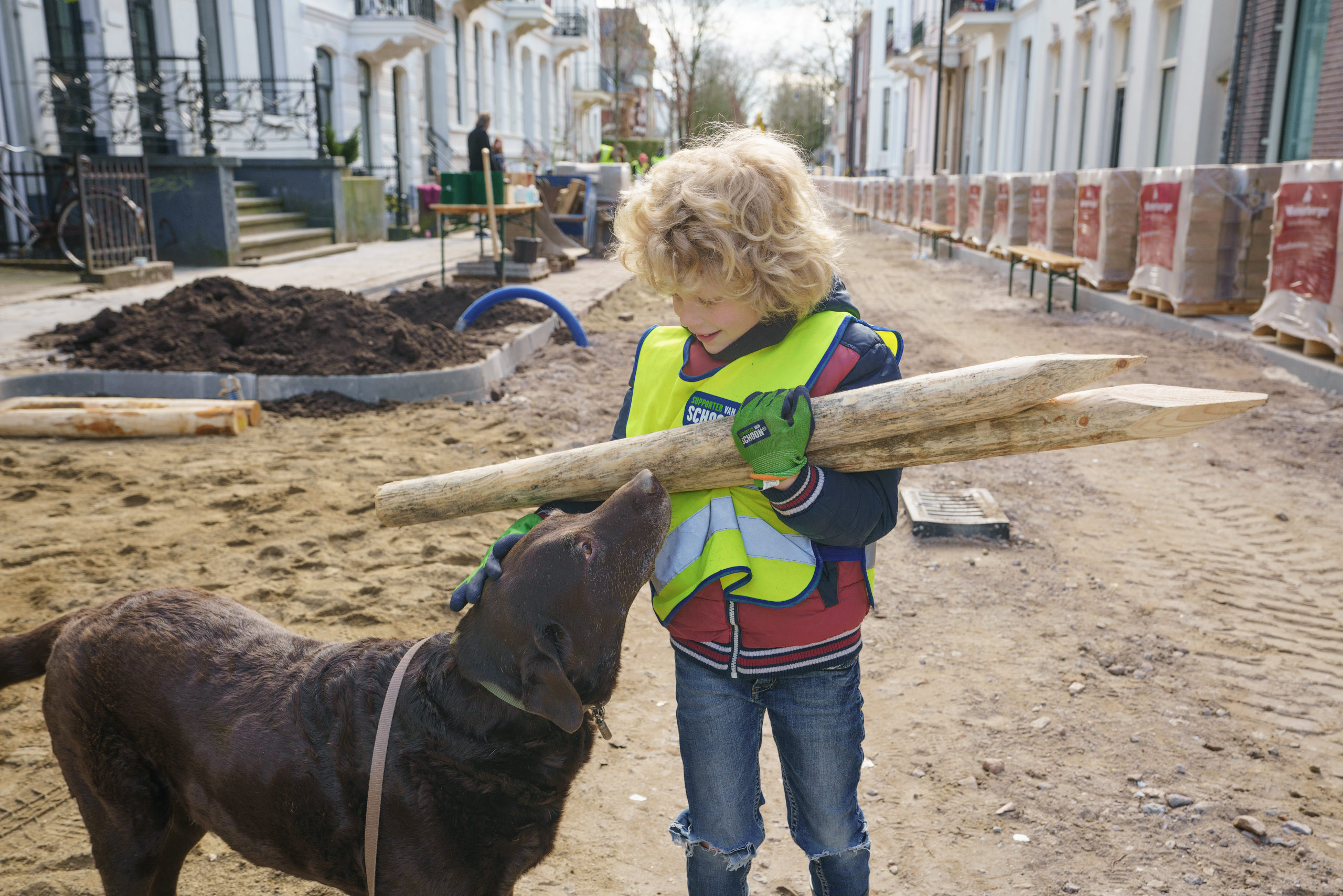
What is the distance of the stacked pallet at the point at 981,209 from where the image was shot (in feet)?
66.7

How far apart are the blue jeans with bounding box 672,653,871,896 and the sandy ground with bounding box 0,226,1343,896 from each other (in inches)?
24.8

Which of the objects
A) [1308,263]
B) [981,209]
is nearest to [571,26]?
[981,209]

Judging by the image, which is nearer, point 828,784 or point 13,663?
point 828,784

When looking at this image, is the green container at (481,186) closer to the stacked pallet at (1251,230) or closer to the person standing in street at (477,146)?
the person standing in street at (477,146)

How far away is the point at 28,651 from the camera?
253 cm

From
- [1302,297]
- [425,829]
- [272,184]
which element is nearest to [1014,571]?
[425,829]

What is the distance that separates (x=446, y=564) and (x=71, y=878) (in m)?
2.23

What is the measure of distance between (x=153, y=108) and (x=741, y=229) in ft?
62.3

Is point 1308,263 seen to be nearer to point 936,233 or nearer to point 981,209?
point 981,209

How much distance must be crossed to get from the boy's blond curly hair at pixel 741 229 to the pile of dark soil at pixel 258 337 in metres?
6.56

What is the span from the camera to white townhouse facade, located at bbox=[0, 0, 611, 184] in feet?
47.9

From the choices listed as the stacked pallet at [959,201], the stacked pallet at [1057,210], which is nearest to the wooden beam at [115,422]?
the stacked pallet at [1057,210]

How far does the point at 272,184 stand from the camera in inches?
761

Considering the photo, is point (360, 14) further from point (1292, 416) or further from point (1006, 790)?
point (1006, 790)
